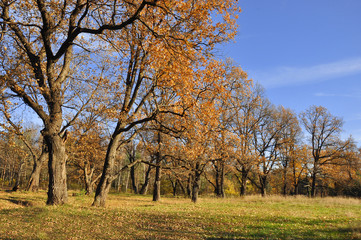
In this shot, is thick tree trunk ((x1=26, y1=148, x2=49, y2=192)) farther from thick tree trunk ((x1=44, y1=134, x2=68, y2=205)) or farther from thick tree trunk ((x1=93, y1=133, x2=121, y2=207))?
thick tree trunk ((x1=44, y1=134, x2=68, y2=205))

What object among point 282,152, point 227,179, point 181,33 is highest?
point 181,33

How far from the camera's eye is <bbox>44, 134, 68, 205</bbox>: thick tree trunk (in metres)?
12.4

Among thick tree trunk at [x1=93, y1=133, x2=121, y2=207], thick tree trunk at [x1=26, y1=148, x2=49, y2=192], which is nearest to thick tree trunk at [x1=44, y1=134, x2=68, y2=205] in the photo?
thick tree trunk at [x1=93, y1=133, x2=121, y2=207]

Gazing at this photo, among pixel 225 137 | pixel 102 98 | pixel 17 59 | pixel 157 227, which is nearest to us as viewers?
pixel 157 227

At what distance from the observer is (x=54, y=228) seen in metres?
8.30

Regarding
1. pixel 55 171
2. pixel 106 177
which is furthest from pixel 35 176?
pixel 55 171

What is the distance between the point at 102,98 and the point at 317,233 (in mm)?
15145

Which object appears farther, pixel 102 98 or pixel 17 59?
pixel 102 98

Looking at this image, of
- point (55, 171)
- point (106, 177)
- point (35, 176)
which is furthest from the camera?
point (35, 176)

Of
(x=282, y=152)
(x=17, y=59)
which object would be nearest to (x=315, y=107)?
(x=282, y=152)

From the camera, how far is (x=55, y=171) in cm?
1245

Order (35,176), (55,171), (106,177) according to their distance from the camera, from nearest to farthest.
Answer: (55,171)
(106,177)
(35,176)

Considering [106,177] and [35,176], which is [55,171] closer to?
[106,177]

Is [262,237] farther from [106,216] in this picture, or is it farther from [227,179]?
[227,179]
